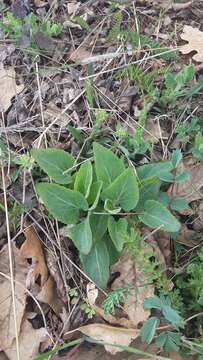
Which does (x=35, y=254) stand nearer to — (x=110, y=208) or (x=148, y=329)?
(x=110, y=208)

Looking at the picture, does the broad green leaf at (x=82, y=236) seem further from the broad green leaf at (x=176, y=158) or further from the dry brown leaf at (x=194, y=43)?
the dry brown leaf at (x=194, y=43)

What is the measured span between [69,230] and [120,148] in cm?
41

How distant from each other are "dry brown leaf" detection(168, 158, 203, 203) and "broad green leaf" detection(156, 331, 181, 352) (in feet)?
1.64

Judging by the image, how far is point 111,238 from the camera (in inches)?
72.1

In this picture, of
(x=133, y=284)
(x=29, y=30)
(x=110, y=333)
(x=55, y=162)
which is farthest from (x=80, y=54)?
(x=110, y=333)

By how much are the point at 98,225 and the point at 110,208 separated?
0.08m

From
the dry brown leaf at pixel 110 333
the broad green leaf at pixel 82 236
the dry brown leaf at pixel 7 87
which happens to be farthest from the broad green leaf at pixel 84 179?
the dry brown leaf at pixel 7 87

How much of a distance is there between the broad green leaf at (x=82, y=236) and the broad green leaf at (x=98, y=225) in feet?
0.13

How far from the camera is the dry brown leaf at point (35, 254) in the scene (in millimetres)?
1941

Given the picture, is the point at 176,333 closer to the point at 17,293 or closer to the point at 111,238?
the point at 111,238

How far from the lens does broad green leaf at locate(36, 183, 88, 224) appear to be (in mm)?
1824

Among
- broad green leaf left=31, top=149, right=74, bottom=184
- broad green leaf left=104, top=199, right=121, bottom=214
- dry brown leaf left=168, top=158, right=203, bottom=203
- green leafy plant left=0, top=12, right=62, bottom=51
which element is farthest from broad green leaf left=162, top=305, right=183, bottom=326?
green leafy plant left=0, top=12, right=62, bottom=51

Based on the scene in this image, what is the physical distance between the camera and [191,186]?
2041 mm

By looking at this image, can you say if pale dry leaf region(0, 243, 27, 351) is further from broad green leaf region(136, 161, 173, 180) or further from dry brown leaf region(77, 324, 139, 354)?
broad green leaf region(136, 161, 173, 180)
